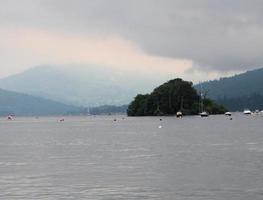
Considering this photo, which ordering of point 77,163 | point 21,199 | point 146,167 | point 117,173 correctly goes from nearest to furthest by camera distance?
1. point 21,199
2. point 117,173
3. point 146,167
4. point 77,163

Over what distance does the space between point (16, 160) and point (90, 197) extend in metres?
36.4

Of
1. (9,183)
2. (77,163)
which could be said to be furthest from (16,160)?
(9,183)

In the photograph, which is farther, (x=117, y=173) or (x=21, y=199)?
(x=117, y=173)

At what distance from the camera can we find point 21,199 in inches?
1762

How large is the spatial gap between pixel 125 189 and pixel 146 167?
16.4m

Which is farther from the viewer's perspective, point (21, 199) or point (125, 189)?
point (125, 189)

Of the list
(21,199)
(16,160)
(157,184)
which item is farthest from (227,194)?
(16,160)

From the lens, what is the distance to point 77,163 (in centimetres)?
7175

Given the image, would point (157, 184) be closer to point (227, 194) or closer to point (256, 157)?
point (227, 194)

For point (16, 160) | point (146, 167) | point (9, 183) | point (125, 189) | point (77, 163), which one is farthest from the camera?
point (16, 160)

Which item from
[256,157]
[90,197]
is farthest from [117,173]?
[256,157]

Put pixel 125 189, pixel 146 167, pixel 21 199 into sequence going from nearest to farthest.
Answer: pixel 21 199
pixel 125 189
pixel 146 167

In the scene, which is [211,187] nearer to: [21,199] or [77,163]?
[21,199]

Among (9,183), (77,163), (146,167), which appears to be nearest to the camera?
(9,183)
